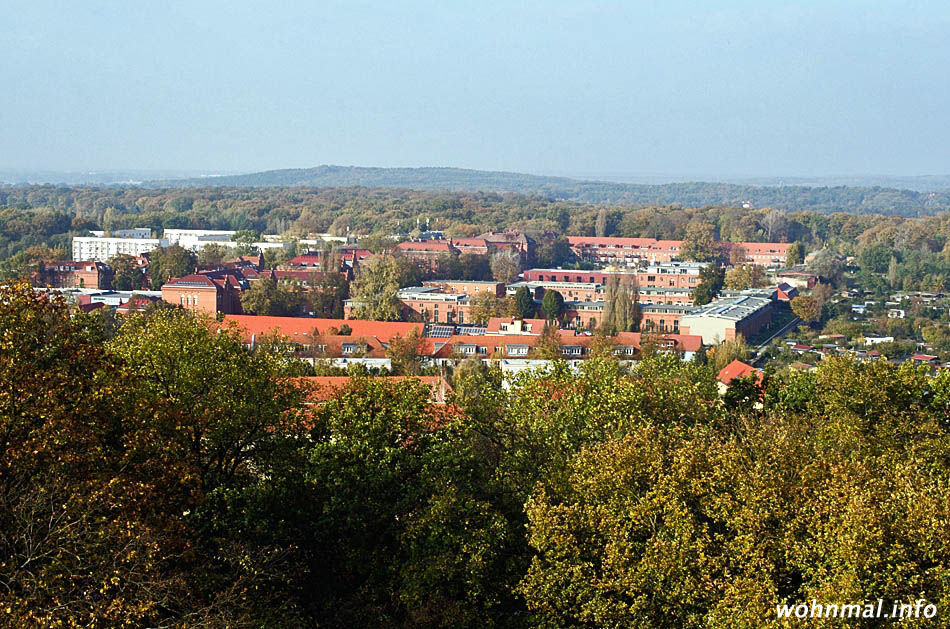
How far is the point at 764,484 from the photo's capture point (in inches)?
361

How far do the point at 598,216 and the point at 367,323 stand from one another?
57.3 meters

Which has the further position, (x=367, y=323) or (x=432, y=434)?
(x=367, y=323)

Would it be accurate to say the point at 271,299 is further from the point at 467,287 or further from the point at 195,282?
the point at 467,287

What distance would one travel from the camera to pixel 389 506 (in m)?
10.2

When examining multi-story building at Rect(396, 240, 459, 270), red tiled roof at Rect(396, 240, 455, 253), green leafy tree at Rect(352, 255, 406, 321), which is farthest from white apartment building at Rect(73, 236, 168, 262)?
A: green leafy tree at Rect(352, 255, 406, 321)

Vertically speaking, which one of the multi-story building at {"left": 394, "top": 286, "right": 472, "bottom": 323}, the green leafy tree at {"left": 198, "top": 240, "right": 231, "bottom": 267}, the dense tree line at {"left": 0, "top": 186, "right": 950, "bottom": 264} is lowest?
the multi-story building at {"left": 394, "top": 286, "right": 472, "bottom": 323}

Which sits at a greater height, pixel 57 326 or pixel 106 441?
pixel 57 326

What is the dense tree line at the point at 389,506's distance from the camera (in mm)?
7977

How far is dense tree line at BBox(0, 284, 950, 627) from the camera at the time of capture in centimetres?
798

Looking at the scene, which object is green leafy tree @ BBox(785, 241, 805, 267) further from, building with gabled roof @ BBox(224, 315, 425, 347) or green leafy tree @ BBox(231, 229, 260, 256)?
building with gabled roof @ BBox(224, 315, 425, 347)

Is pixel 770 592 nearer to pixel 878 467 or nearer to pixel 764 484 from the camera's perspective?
pixel 764 484

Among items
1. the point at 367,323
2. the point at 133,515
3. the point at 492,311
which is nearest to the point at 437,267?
the point at 492,311

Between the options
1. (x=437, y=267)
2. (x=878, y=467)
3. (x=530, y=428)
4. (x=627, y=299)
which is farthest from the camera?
(x=437, y=267)

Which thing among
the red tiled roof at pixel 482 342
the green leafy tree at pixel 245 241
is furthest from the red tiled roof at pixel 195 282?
the green leafy tree at pixel 245 241
